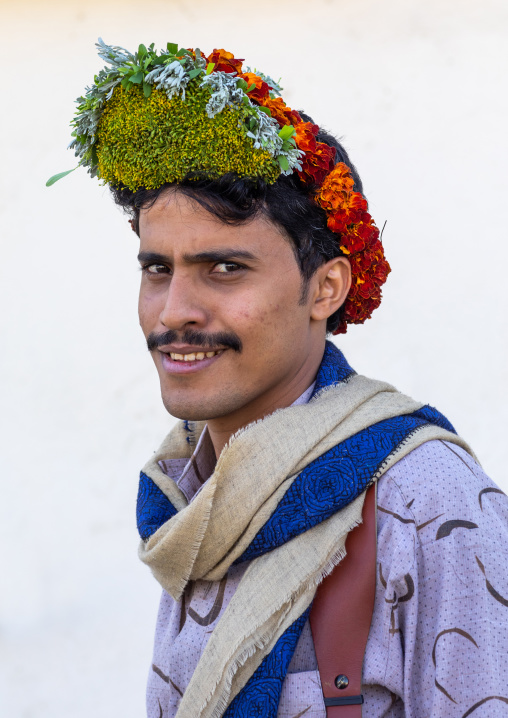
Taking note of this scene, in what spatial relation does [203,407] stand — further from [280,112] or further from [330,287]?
[280,112]

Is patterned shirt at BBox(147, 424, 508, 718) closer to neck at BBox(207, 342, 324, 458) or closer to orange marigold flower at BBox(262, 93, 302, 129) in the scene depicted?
neck at BBox(207, 342, 324, 458)

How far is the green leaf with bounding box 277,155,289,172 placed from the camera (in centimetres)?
188

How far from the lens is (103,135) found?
2.02 m

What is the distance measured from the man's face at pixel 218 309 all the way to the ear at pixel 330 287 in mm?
89

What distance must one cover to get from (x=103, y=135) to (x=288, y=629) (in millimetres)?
1205

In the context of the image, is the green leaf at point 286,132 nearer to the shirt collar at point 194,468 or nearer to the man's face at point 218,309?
the man's face at point 218,309

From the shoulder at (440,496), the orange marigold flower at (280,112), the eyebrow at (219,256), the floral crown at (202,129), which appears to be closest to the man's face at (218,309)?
the eyebrow at (219,256)

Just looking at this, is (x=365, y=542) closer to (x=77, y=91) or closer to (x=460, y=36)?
(x=460, y=36)

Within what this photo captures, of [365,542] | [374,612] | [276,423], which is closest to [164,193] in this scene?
[276,423]

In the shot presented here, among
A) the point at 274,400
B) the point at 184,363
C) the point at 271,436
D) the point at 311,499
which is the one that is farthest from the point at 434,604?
the point at 184,363

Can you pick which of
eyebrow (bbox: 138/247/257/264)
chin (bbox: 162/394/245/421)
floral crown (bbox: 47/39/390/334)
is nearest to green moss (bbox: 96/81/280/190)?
floral crown (bbox: 47/39/390/334)

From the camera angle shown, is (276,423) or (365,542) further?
(276,423)

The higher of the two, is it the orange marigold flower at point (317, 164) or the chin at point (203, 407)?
the orange marigold flower at point (317, 164)

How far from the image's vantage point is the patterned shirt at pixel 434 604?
150 centimetres
